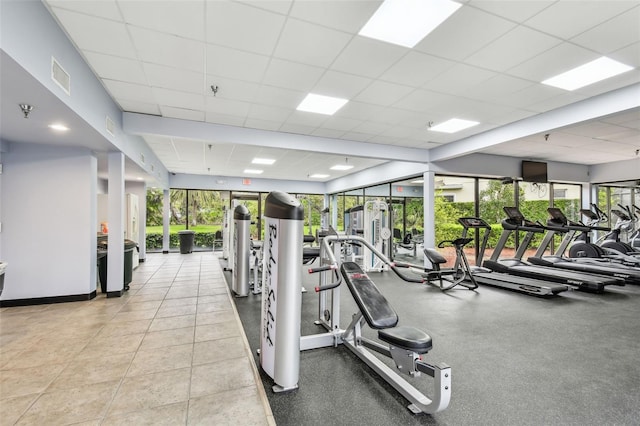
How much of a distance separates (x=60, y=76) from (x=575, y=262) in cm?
912

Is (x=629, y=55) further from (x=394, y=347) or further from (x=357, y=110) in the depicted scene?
(x=394, y=347)

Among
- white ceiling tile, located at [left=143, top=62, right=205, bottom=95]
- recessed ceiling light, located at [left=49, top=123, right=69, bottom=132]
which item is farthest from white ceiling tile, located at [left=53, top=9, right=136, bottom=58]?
recessed ceiling light, located at [left=49, top=123, right=69, bottom=132]

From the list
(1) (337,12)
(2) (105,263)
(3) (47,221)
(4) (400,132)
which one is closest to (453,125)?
(4) (400,132)

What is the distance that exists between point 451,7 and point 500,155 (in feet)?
21.7

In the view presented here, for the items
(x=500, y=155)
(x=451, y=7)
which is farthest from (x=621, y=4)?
(x=500, y=155)

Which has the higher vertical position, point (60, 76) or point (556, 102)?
point (556, 102)

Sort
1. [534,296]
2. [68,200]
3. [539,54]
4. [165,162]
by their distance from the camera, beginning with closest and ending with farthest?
[539,54], [68,200], [534,296], [165,162]

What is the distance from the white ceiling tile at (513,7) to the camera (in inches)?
90.8

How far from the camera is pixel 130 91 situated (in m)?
3.80

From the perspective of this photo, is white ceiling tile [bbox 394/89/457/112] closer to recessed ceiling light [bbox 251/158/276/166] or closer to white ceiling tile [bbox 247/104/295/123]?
white ceiling tile [bbox 247/104/295/123]

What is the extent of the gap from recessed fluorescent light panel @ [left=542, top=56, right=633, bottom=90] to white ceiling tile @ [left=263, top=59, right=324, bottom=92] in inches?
110

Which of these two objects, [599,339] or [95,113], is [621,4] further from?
[95,113]

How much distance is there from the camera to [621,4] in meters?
2.32

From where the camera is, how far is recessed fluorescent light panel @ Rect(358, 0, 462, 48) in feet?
7.65
